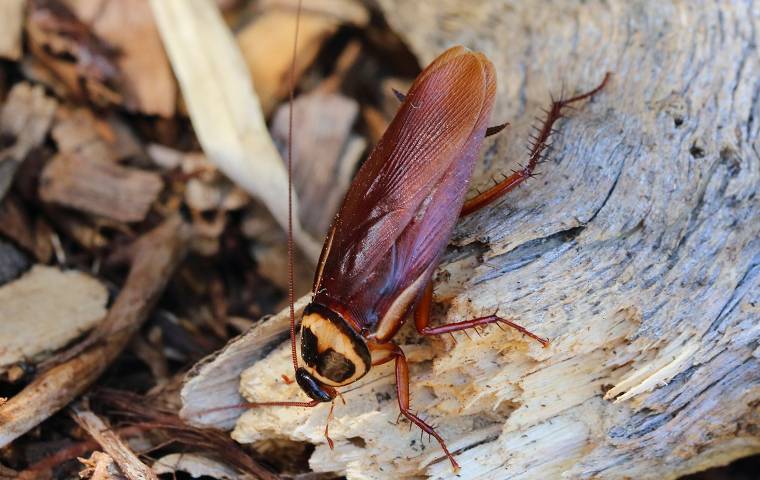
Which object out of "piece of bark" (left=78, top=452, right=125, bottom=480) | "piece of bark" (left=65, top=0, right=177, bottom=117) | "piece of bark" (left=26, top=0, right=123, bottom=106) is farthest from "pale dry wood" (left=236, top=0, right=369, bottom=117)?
"piece of bark" (left=78, top=452, right=125, bottom=480)

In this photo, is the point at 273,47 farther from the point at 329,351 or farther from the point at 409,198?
the point at 329,351

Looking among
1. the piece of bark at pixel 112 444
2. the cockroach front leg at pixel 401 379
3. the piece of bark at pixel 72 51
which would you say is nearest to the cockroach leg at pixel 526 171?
the cockroach front leg at pixel 401 379

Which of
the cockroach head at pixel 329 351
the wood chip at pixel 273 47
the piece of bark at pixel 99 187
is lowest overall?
→ the cockroach head at pixel 329 351

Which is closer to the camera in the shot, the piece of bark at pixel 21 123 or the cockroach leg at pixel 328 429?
the cockroach leg at pixel 328 429

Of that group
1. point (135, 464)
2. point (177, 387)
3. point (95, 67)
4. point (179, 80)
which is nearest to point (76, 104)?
point (95, 67)

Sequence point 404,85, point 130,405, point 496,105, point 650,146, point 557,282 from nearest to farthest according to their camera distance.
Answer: point 557,282 < point 650,146 < point 130,405 < point 496,105 < point 404,85

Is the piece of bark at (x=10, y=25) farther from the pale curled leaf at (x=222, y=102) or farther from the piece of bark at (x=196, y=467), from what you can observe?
the piece of bark at (x=196, y=467)

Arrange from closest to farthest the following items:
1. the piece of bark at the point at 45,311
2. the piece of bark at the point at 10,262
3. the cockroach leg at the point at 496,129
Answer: the piece of bark at the point at 45,311
the cockroach leg at the point at 496,129
the piece of bark at the point at 10,262

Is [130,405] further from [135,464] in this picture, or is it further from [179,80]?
[179,80]
